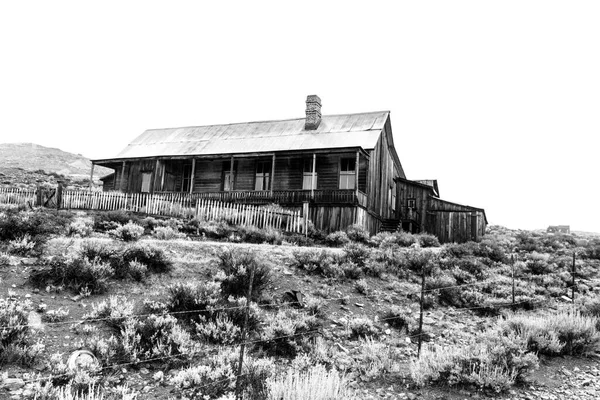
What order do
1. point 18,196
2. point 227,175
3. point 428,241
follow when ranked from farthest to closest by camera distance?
point 227,175
point 18,196
point 428,241

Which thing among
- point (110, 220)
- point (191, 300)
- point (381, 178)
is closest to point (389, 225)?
point (381, 178)

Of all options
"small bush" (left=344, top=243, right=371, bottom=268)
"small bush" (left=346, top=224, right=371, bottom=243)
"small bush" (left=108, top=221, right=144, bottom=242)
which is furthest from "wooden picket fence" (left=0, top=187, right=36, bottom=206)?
"small bush" (left=344, top=243, right=371, bottom=268)

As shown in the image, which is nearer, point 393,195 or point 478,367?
point 478,367

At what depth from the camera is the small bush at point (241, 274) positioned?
34.0 feet

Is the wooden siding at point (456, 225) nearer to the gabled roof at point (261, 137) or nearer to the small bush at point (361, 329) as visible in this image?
the gabled roof at point (261, 137)

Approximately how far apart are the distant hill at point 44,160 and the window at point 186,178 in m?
37.7

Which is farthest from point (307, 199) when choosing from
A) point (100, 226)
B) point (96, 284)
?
point (96, 284)

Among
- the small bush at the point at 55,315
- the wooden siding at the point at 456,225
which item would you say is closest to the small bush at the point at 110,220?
the small bush at the point at 55,315

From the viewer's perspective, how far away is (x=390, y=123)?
28.0 m

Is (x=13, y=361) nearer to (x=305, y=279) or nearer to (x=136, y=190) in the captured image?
(x=305, y=279)

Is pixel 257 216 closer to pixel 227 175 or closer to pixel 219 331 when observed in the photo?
pixel 227 175

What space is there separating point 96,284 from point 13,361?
9.27 ft

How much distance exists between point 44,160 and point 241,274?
7116cm

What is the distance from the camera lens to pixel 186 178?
1086 inches
